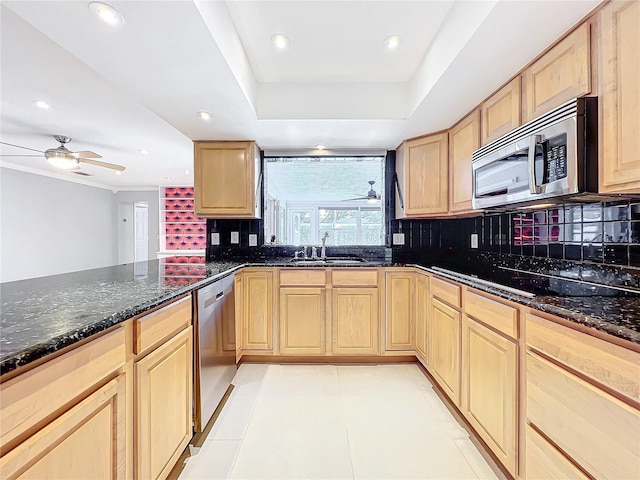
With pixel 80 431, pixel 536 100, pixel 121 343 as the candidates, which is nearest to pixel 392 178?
pixel 536 100

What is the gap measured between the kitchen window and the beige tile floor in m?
1.53

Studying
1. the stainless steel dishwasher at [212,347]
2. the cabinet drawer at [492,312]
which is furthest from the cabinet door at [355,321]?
the cabinet drawer at [492,312]

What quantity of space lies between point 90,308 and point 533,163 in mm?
1919

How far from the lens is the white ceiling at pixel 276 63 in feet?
4.25

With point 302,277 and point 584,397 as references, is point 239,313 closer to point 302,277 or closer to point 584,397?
point 302,277

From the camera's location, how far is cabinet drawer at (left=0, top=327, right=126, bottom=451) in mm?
637

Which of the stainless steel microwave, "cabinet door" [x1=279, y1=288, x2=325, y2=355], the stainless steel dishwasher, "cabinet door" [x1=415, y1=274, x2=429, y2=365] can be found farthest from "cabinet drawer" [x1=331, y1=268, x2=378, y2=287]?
the stainless steel microwave

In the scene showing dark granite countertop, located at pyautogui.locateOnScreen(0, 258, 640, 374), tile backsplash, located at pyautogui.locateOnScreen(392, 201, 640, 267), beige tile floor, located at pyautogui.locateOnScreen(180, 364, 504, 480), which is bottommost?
beige tile floor, located at pyautogui.locateOnScreen(180, 364, 504, 480)

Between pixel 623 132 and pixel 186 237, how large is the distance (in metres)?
7.64

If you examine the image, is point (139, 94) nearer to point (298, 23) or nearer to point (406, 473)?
point (298, 23)

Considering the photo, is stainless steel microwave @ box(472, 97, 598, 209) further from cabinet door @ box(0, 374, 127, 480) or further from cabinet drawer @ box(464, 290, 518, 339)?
cabinet door @ box(0, 374, 127, 480)

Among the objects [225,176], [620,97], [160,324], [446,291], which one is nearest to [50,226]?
[225,176]

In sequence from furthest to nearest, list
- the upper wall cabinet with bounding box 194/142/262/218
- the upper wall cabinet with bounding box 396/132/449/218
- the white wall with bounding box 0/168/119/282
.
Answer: the white wall with bounding box 0/168/119/282 < the upper wall cabinet with bounding box 194/142/262/218 < the upper wall cabinet with bounding box 396/132/449/218

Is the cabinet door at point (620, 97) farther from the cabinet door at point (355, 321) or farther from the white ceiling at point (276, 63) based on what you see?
the cabinet door at point (355, 321)
